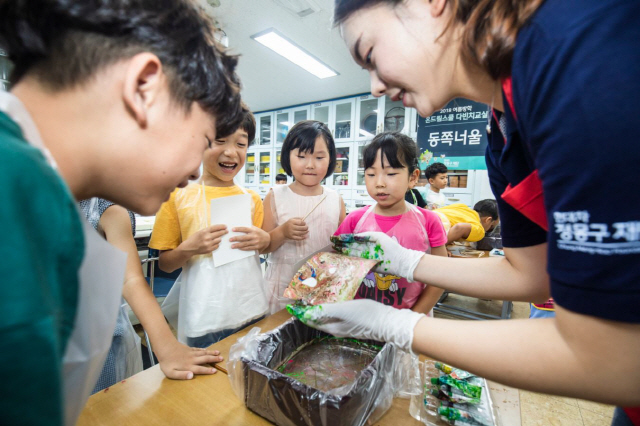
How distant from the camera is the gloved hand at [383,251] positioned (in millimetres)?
983

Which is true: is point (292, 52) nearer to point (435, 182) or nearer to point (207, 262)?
point (435, 182)

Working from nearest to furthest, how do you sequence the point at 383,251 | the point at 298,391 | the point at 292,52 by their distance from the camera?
the point at 298,391, the point at 383,251, the point at 292,52

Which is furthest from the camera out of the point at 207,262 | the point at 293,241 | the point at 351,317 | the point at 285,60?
the point at 285,60

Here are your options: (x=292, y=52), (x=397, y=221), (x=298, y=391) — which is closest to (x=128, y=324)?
(x=298, y=391)

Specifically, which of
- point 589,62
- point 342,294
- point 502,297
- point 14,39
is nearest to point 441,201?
point 502,297

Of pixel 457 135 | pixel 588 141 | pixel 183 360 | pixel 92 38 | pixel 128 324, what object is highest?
pixel 457 135

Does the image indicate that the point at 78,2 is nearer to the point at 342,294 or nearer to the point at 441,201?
the point at 342,294

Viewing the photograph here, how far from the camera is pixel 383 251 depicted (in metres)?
1.06

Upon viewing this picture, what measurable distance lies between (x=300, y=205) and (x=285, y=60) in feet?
12.0

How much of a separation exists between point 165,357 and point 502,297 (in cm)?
100

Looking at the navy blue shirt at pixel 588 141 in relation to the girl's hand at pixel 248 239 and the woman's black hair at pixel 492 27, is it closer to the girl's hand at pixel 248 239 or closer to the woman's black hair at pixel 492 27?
the woman's black hair at pixel 492 27

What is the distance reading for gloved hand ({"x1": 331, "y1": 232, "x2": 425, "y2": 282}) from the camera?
983 mm

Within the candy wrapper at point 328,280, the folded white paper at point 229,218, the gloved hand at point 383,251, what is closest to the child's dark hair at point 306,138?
the folded white paper at point 229,218

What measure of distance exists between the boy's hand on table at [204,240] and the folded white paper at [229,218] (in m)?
0.05
